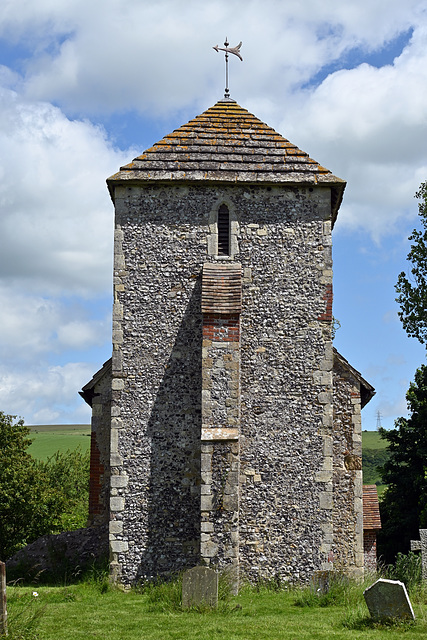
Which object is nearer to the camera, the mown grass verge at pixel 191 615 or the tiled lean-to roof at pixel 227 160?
the mown grass verge at pixel 191 615

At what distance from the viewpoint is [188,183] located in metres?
14.8

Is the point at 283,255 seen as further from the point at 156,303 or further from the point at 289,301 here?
the point at 156,303

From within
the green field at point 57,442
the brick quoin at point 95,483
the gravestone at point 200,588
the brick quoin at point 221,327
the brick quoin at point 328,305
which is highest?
the brick quoin at point 328,305

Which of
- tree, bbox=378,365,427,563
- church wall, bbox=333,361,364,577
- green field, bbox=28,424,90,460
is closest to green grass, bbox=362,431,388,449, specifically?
green field, bbox=28,424,90,460

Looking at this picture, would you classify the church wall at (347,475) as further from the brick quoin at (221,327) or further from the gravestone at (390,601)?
the gravestone at (390,601)

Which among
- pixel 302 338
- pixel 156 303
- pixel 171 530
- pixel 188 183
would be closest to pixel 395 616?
pixel 171 530

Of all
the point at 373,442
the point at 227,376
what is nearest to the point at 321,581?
the point at 227,376

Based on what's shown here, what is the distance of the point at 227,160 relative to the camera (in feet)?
49.3

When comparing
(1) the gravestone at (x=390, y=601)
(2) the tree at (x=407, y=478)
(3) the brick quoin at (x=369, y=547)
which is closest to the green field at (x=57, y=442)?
(2) the tree at (x=407, y=478)

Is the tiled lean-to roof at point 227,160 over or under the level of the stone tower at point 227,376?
over

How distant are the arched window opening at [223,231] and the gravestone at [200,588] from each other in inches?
257

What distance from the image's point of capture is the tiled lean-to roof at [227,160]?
14719mm

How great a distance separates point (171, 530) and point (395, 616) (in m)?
4.96

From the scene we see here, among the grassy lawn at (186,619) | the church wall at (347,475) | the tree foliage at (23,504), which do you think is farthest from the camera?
the tree foliage at (23,504)
